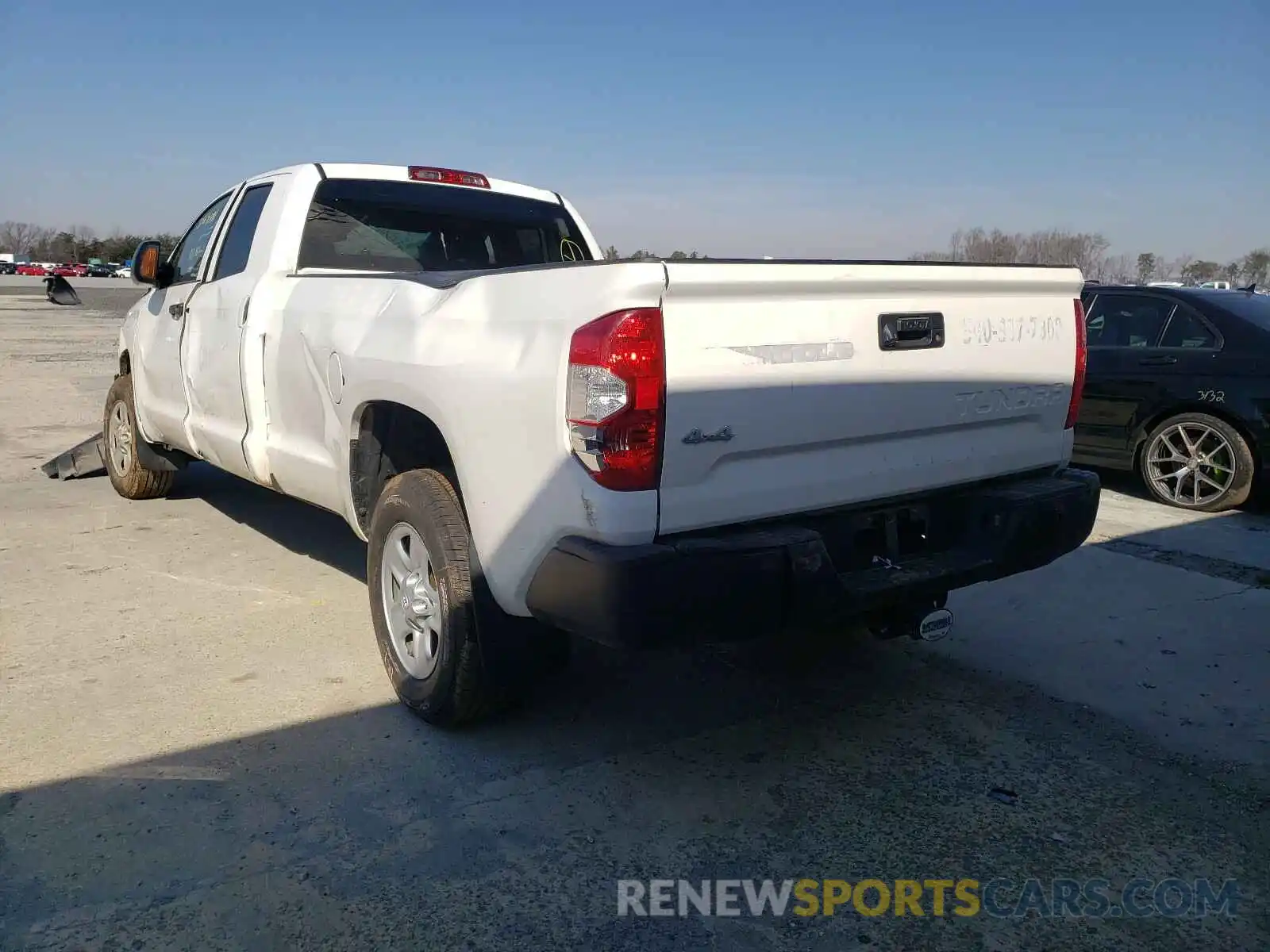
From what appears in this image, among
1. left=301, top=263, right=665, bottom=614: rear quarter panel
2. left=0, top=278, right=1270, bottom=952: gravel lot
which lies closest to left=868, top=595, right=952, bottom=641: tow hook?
left=0, top=278, right=1270, bottom=952: gravel lot

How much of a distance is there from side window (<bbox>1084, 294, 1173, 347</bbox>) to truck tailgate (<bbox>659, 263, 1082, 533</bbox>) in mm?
4377

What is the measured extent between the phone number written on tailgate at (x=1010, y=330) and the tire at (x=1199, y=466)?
414 cm

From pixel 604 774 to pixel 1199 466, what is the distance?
5.74 meters

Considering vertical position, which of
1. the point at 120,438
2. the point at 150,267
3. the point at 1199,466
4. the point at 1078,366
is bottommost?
the point at 1199,466

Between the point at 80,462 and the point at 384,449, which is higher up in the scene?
the point at 384,449

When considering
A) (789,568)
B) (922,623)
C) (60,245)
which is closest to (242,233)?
(789,568)

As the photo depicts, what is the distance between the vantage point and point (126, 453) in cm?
700

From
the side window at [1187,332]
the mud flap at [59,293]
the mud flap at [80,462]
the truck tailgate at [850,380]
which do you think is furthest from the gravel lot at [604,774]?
the mud flap at [59,293]

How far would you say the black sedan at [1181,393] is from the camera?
7.07m

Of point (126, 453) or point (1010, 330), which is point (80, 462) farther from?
point (1010, 330)

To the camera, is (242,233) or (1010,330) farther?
(242,233)

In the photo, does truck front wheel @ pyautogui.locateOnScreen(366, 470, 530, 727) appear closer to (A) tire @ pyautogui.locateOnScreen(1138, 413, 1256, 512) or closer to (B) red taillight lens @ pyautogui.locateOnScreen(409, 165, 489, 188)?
(B) red taillight lens @ pyautogui.locateOnScreen(409, 165, 489, 188)

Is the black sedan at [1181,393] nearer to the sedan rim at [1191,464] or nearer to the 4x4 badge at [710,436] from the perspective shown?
the sedan rim at [1191,464]

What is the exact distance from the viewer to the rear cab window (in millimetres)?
4871
